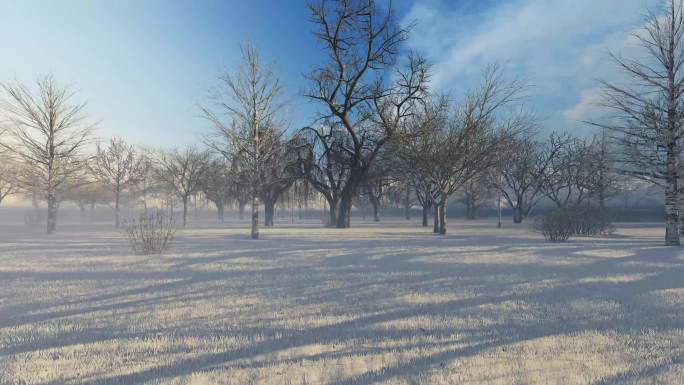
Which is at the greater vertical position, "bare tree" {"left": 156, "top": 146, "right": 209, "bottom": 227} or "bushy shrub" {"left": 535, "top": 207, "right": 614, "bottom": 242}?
"bare tree" {"left": 156, "top": 146, "right": 209, "bottom": 227}

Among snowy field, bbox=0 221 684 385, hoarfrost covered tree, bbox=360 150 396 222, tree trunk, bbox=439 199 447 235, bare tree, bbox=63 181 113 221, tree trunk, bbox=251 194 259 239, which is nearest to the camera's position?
snowy field, bbox=0 221 684 385

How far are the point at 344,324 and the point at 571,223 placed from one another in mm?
14920

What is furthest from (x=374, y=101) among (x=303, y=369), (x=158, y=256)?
(x=303, y=369)

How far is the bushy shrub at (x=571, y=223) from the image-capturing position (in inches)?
570

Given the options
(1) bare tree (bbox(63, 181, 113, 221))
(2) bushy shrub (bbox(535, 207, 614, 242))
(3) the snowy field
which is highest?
(1) bare tree (bbox(63, 181, 113, 221))

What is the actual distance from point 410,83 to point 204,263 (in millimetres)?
18699

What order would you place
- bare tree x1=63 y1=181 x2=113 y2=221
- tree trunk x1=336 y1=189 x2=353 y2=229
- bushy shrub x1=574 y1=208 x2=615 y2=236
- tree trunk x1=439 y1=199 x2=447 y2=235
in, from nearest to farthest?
bushy shrub x1=574 y1=208 x2=615 y2=236
tree trunk x1=439 y1=199 x2=447 y2=235
tree trunk x1=336 y1=189 x2=353 y2=229
bare tree x1=63 y1=181 x2=113 y2=221

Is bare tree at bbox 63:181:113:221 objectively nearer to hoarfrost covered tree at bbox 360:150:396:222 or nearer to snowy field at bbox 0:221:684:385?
hoarfrost covered tree at bbox 360:150:396:222

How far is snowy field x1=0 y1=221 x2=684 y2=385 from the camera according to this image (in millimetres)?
2990

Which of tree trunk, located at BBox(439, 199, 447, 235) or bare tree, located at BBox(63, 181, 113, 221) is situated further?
bare tree, located at BBox(63, 181, 113, 221)

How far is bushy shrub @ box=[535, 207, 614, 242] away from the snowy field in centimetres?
689

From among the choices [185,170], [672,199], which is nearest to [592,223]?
[672,199]

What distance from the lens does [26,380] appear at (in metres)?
2.88

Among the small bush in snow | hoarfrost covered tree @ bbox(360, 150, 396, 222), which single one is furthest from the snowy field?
hoarfrost covered tree @ bbox(360, 150, 396, 222)
